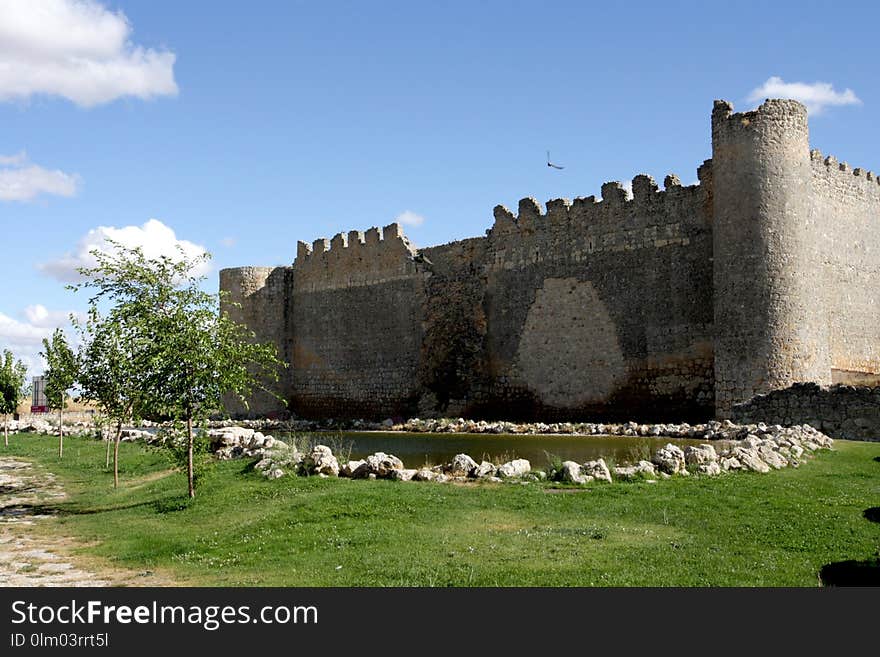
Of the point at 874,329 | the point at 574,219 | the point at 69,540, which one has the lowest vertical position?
the point at 69,540

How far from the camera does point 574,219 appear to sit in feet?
91.2

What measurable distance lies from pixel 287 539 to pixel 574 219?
19.9m

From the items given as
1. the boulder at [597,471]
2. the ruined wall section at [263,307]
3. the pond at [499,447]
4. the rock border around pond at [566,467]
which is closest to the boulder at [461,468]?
the rock border around pond at [566,467]

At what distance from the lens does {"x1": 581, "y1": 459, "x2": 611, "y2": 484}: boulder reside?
12367mm

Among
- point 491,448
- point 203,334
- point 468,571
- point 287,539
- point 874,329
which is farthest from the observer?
point 874,329

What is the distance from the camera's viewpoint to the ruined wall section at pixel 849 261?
963 inches

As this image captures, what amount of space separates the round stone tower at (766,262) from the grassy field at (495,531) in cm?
738

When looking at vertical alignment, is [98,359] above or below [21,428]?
above

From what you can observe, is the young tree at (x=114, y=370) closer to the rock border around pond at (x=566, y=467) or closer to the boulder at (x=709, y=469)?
the rock border around pond at (x=566, y=467)

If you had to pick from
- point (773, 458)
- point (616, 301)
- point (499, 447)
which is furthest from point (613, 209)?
point (773, 458)
